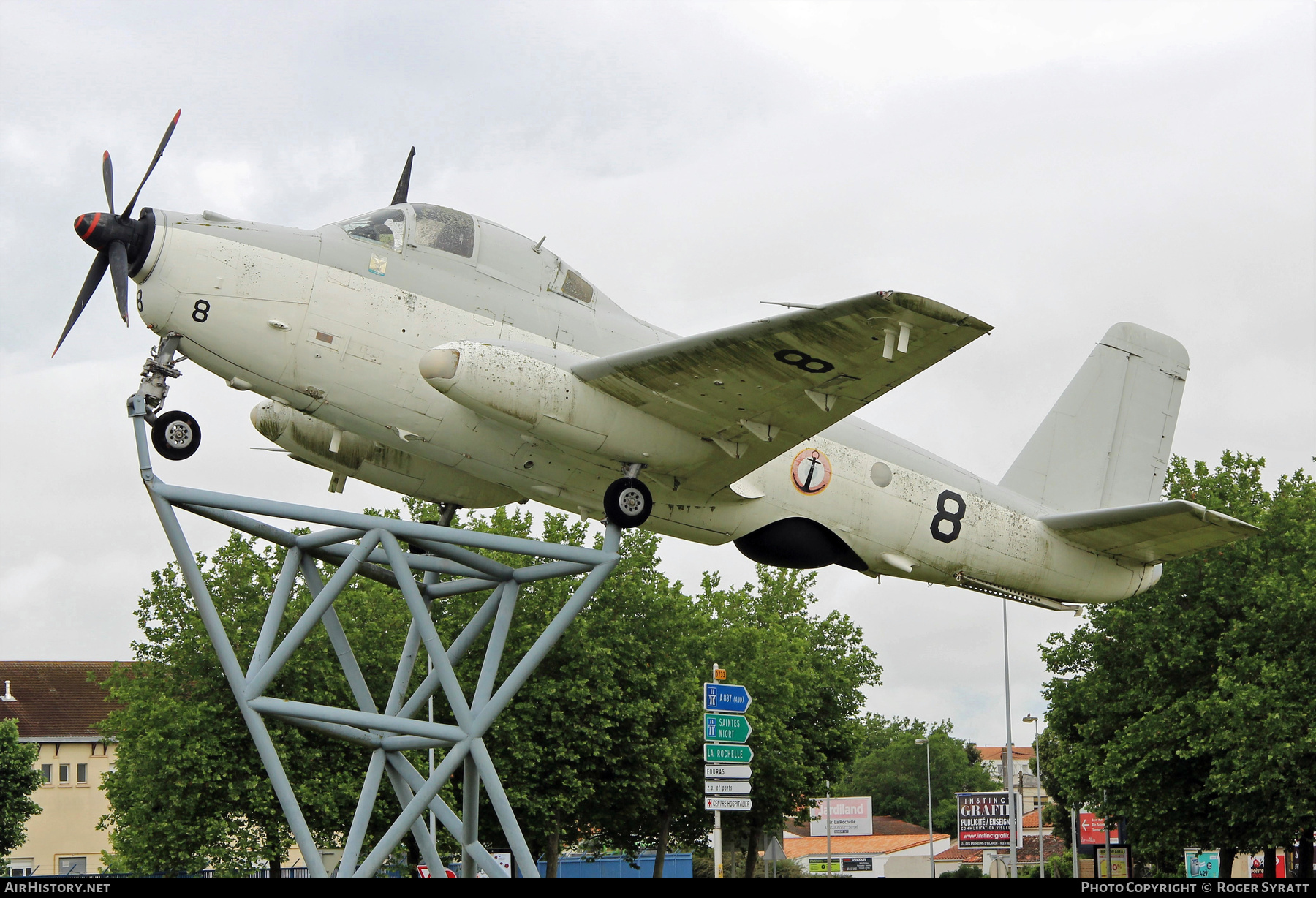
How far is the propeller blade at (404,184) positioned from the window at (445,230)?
106cm

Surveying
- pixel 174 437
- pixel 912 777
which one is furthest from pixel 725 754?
pixel 912 777

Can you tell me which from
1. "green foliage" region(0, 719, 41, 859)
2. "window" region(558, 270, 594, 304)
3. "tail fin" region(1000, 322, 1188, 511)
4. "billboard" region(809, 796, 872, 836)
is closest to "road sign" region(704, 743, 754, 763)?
"tail fin" region(1000, 322, 1188, 511)

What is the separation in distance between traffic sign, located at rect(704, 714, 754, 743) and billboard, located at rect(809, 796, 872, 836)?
77.4 ft

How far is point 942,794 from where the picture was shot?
471ft

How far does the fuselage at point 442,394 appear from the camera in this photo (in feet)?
49.4

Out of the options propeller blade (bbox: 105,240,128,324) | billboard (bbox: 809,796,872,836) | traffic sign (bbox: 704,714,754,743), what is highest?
propeller blade (bbox: 105,240,128,324)

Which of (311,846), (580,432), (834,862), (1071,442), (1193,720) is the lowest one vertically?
(834,862)

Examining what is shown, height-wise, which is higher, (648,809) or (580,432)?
(580,432)

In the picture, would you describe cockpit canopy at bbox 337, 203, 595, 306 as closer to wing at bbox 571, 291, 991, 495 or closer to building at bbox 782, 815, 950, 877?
wing at bbox 571, 291, 991, 495

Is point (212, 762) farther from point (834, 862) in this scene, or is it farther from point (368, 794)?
point (834, 862)

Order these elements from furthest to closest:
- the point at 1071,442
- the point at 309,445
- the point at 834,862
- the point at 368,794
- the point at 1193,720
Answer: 1. the point at 834,862
2. the point at 1193,720
3. the point at 1071,442
4. the point at 309,445
5. the point at 368,794

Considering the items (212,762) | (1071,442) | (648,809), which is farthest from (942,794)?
(1071,442)

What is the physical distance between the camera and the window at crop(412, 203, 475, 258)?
16141mm

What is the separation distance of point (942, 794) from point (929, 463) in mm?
133409
